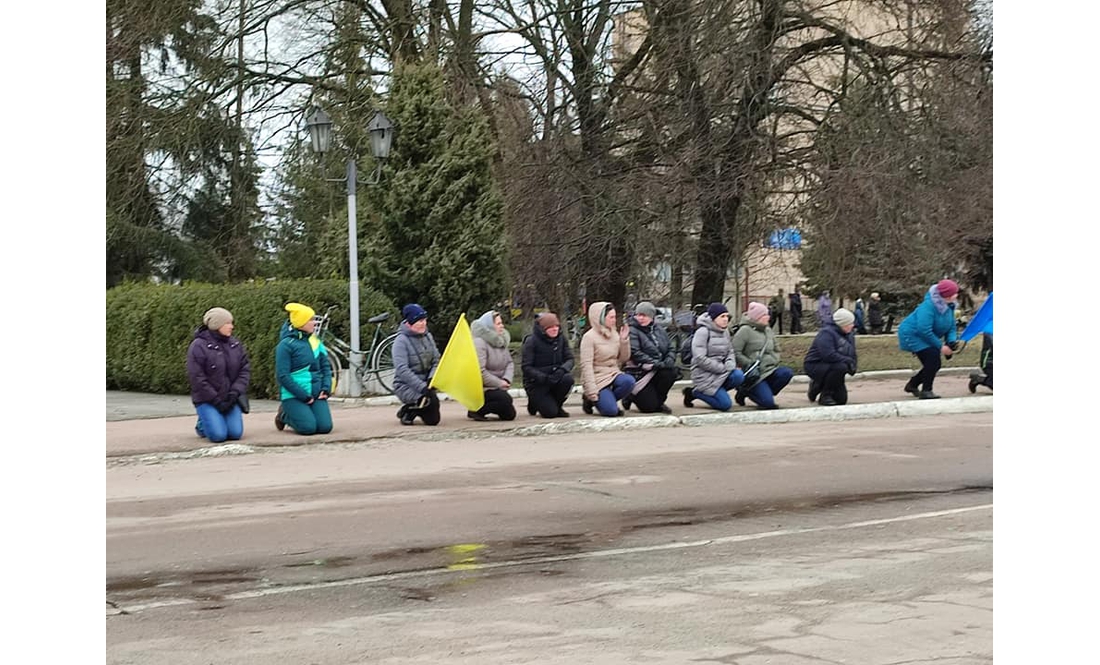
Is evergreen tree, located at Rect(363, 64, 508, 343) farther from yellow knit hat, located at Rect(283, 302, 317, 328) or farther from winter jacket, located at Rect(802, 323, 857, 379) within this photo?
yellow knit hat, located at Rect(283, 302, 317, 328)

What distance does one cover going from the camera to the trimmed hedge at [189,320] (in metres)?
20.3

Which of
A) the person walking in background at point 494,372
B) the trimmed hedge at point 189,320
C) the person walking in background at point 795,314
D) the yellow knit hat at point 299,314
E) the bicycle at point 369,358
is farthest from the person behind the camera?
the person walking in background at point 795,314

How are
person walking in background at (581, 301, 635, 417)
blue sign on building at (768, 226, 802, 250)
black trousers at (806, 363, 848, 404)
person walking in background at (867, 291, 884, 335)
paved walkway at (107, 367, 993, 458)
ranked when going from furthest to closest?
1. person walking in background at (867, 291, 884, 335)
2. blue sign on building at (768, 226, 802, 250)
3. black trousers at (806, 363, 848, 404)
4. person walking in background at (581, 301, 635, 417)
5. paved walkway at (107, 367, 993, 458)

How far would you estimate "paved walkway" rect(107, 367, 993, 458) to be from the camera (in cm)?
1499

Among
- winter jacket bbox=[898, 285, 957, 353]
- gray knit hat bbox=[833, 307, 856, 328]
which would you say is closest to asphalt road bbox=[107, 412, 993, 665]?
gray knit hat bbox=[833, 307, 856, 328]

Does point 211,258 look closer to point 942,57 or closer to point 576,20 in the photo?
point 576,20

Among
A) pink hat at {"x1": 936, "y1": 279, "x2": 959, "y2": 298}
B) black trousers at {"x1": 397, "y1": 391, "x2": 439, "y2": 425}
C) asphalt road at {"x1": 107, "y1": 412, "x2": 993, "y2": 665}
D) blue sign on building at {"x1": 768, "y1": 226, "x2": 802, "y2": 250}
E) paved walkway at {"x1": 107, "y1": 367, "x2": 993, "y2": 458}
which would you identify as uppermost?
blue sign on building at {"x1": 768, "y1": 226, "x2": 802, "y2": 250}

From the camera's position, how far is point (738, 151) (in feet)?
79.4

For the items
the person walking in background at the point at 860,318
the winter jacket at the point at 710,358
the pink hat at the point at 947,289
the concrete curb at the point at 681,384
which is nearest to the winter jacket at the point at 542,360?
the concrete curb at the point at 681,384

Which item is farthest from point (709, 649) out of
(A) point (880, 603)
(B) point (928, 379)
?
(B) point (928, 379)

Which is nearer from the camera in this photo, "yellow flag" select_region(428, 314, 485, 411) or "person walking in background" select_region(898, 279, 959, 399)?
"yellow flag" select_region(428, 314, 485, 411)

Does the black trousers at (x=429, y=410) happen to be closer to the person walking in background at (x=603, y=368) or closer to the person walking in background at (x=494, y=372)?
the person walking in background at (x=494, y=372)

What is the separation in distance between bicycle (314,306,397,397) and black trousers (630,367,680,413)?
14.0ft

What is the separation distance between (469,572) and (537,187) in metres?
17.7
